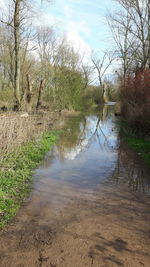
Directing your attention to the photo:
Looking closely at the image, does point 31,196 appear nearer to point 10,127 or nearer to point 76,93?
point 10,127

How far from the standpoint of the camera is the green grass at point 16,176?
4.76m

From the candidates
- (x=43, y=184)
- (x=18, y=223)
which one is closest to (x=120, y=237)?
(x=18, y=223)

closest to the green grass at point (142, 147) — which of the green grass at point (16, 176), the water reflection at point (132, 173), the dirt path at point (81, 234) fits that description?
the water reflection at point (132, 173)

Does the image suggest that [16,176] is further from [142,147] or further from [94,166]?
[142,147]

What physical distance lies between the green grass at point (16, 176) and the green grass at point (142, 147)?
4.19 m

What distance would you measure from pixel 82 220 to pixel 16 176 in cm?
265

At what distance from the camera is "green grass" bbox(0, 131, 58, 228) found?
4.76m

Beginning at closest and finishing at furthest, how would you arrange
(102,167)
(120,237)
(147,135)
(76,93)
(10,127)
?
(120,237), (10,127), (102,167), (147,135), (76,93)

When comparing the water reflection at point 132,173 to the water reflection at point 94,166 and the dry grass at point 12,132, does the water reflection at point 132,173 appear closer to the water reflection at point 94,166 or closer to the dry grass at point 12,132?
the water reflection at point 94,166

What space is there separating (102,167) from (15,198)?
146 inches

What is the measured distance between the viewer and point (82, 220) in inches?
175

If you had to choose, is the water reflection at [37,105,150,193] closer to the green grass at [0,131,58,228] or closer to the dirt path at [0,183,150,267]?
the green grass at [0,131,58,228]

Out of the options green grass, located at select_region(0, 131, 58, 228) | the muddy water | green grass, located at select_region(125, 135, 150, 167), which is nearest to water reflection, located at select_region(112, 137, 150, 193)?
the muddy water

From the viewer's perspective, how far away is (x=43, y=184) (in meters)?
6.30
